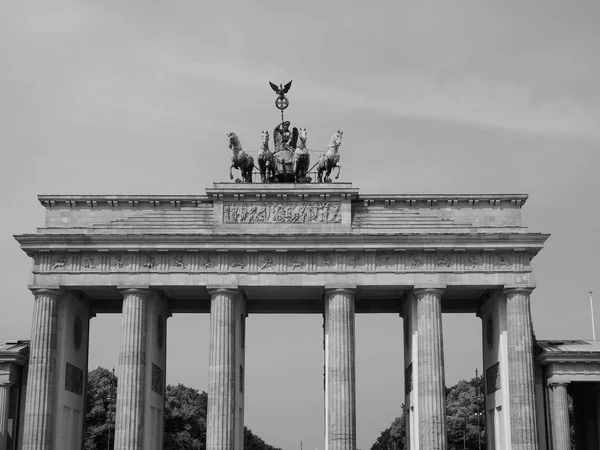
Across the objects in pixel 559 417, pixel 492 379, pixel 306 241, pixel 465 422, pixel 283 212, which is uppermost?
pixel 283 212

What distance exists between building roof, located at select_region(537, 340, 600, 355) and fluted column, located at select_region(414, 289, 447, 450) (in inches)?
293

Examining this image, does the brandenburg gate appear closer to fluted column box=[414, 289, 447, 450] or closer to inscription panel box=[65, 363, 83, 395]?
fluted column box=[414, 289, 447, 450]

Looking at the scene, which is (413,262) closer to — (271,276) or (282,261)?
(282,261)

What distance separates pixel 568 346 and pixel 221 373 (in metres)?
23.3

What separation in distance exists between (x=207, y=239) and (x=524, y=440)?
22.8 meters

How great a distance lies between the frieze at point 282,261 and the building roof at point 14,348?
5437 millimetres

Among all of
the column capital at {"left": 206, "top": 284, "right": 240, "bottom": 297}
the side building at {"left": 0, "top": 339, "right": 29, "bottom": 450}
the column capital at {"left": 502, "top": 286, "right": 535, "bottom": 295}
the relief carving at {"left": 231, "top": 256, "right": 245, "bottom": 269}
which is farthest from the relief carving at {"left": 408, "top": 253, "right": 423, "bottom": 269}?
the side building at {"left": 0, "top": 339, "right": 29, "bottom": 450}

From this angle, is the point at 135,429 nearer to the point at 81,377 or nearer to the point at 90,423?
the point at 81,377

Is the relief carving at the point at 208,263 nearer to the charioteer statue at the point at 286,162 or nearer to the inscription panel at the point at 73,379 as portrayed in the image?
the charioteer statue at the point at 286,162

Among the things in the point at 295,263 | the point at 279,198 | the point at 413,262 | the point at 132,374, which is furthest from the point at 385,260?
the point at 132,374

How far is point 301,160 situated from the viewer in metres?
59.8

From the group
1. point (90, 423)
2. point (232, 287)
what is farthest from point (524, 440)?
point (90, 423)

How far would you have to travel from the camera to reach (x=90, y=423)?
107m

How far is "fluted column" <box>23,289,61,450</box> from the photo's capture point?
5447 cm
